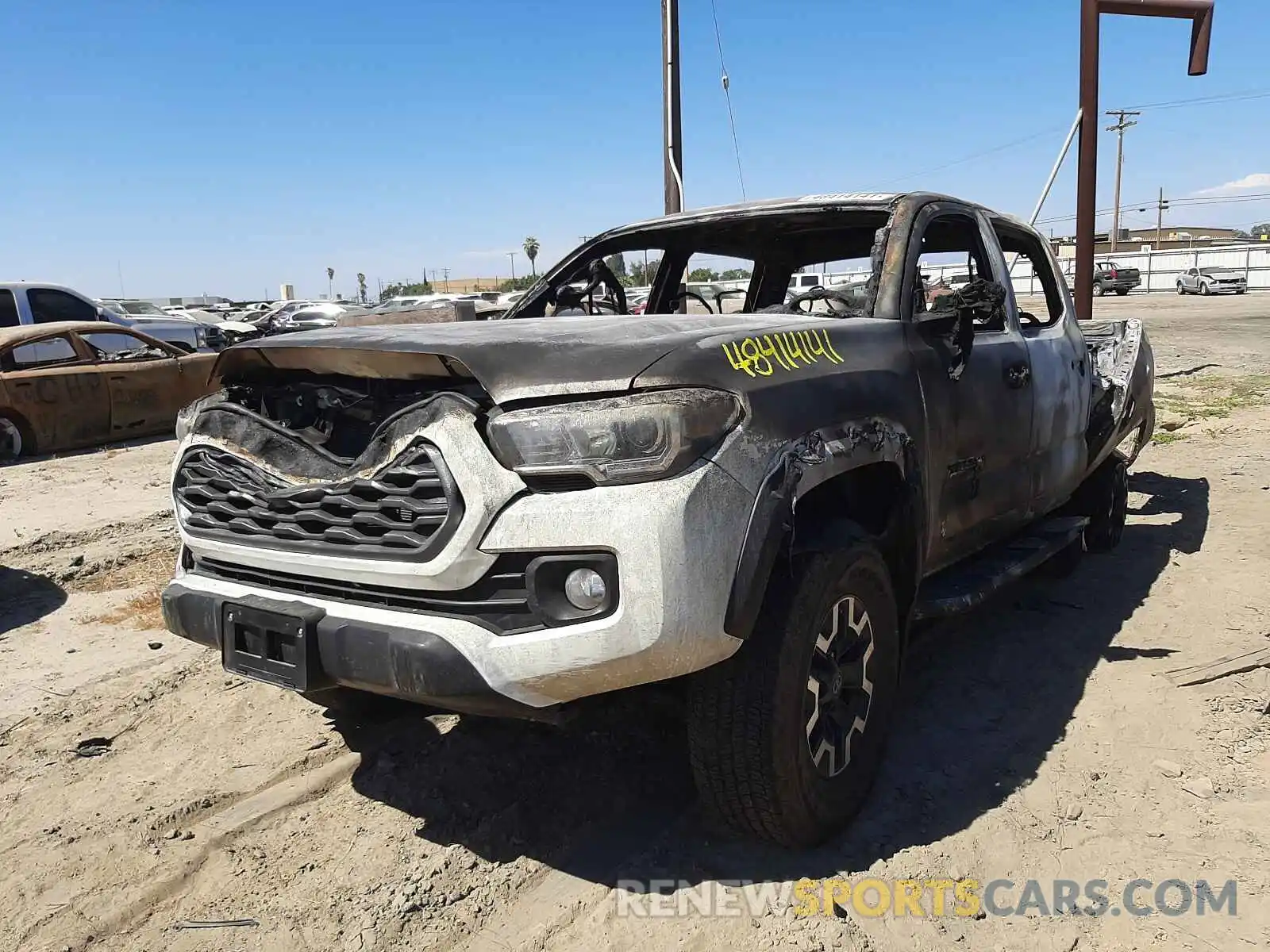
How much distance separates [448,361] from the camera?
2.32 metres

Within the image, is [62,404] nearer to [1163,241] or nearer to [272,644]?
[272,644]

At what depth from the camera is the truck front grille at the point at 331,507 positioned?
2219mm

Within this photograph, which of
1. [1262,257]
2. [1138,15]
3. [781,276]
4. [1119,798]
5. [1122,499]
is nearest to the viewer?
[1119,798]

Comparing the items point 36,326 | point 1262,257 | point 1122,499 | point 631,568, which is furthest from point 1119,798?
point 1262,257

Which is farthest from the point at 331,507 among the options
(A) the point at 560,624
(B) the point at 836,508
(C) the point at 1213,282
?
(C) the point at 1213,282

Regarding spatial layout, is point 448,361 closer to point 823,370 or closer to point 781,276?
point 823,370

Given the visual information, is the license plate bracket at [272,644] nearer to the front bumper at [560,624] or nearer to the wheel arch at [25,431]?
the front bumper at [560,624]

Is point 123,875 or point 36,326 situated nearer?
point 123,875

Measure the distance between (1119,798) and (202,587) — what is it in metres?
2.81

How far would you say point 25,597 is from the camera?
16.8 feet

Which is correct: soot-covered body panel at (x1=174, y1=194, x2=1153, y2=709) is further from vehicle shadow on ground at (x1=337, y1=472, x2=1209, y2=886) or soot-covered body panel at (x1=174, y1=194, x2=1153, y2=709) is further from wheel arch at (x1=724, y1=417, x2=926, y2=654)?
vehicle shadow on ground at (x1=337, y1=472, x2=1209, y2=886)

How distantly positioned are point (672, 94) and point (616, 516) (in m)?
8.42

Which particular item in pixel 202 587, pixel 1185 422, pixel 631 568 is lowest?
pixel 1185 422

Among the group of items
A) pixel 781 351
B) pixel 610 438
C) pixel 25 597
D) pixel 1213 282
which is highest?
pixel 781 351
